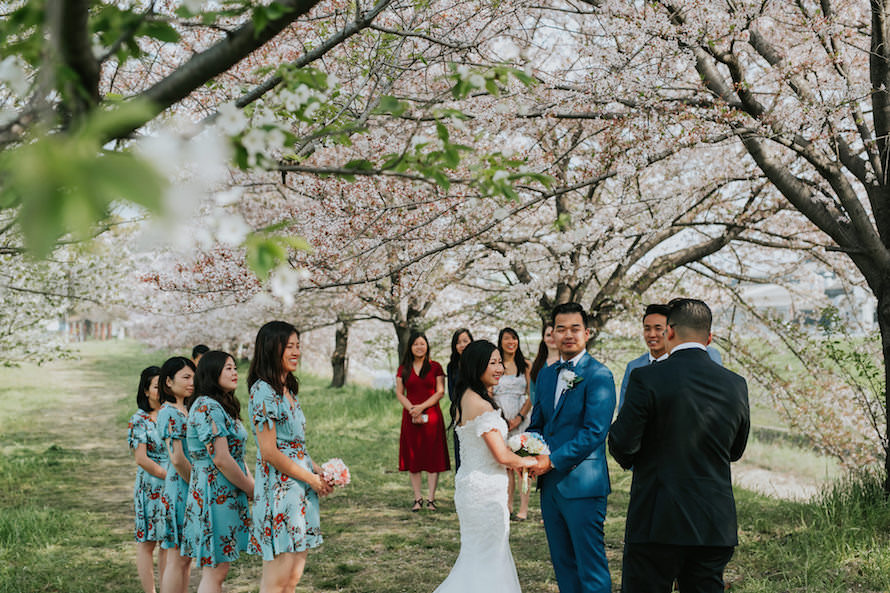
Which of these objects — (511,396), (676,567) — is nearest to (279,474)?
(676,567)

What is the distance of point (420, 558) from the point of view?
5.94 metres

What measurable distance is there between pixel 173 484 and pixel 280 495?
112 centimetres

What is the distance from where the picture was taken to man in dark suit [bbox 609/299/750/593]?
341 cm

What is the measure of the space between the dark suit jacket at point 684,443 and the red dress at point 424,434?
435 cm

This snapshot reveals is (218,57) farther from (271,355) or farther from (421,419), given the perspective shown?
(421,419)

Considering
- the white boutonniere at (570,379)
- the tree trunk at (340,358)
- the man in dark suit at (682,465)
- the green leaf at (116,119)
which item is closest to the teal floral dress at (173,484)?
the white boutonniere at (570,379)

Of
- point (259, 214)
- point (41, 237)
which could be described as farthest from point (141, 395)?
point (259, 214)

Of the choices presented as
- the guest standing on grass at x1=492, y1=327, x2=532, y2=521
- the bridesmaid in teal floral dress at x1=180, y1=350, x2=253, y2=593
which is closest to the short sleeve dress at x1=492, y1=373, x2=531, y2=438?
the guest standing on grass at x1=492, y1=327, x2=532, y2=521

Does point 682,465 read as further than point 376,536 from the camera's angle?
No

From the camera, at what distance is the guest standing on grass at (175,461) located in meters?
4.47

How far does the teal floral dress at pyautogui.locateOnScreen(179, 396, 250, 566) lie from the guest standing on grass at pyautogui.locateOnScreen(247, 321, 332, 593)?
0.20 meters

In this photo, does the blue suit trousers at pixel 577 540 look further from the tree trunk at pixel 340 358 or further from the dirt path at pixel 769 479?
the tree trunk at pixel 340 358

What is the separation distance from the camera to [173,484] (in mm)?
4672

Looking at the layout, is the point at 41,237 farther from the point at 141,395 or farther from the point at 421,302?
the point at 421,302
